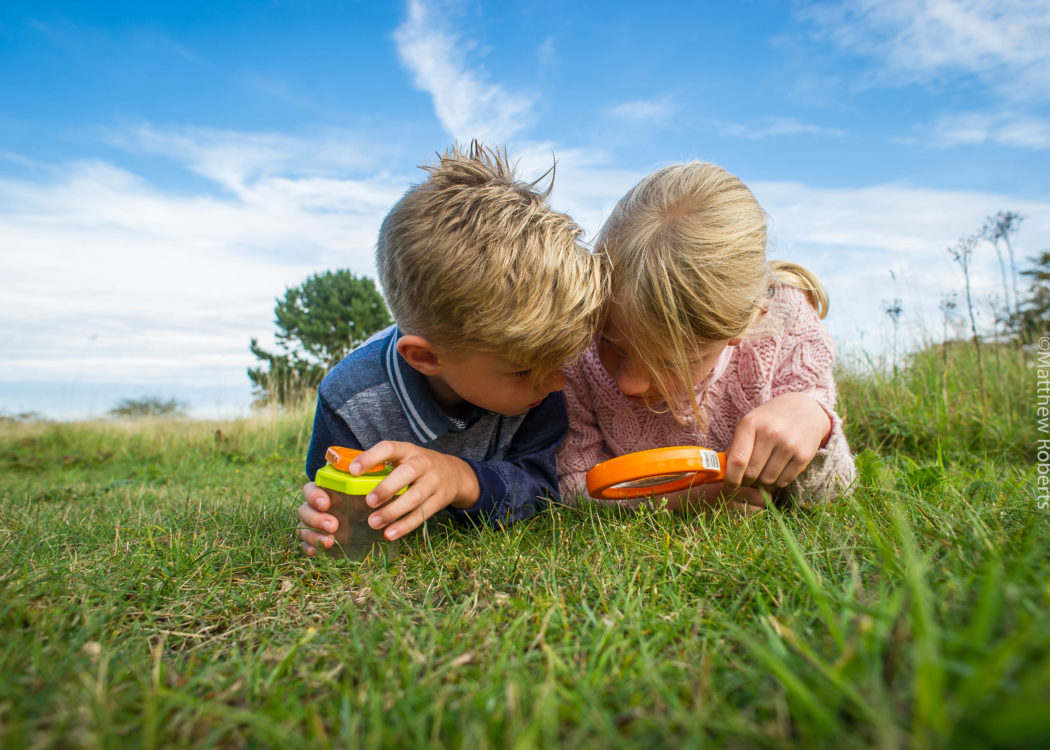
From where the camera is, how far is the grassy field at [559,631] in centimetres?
69

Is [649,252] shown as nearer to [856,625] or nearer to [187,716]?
[856,625]

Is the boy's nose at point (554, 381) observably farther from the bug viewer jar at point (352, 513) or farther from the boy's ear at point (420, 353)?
the bug viewer jar at point (352, 513)

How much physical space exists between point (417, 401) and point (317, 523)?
747 millimetres

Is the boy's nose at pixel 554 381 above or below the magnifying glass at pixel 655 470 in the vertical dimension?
above

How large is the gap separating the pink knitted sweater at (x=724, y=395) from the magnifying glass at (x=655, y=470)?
30 cm

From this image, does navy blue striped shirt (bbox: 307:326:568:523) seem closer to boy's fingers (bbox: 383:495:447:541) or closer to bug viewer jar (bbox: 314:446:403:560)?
boy's fingers (bbox: 383:495:447:541)

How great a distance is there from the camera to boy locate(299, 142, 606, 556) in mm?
1910

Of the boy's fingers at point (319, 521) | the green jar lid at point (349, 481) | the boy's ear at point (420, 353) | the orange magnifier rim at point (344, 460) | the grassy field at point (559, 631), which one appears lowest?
the grassy field at point (559, 631)

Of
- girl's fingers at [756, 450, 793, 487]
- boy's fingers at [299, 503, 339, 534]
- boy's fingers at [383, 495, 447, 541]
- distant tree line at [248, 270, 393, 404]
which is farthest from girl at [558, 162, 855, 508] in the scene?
distant tree line at [248, 270, 393, 404]

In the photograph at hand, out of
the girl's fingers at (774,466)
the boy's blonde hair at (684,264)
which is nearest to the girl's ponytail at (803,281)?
the boy's blonde hair at (684,264)

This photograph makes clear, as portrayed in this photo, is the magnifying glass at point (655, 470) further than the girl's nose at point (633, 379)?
No

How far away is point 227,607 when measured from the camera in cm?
142

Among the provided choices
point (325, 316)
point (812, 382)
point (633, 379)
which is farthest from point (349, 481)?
point (325, 316)

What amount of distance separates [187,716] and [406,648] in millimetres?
320
